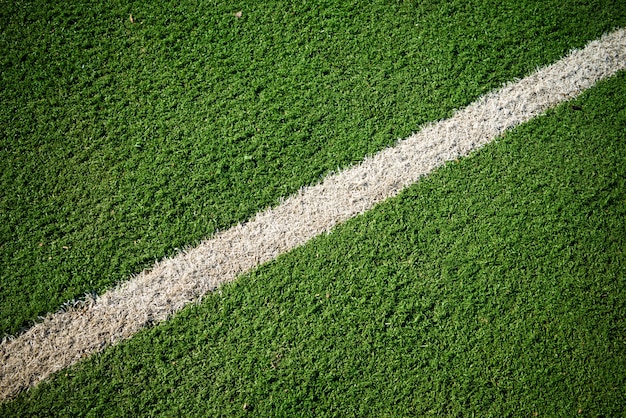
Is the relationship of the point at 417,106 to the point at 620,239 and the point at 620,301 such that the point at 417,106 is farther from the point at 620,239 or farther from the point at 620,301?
the point at 620,301

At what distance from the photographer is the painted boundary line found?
2.44 metres

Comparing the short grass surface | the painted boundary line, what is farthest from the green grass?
the short grass surface

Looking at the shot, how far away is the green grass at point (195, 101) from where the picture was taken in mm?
2584

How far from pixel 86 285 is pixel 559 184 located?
2.96 m

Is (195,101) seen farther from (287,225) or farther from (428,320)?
(428,320)

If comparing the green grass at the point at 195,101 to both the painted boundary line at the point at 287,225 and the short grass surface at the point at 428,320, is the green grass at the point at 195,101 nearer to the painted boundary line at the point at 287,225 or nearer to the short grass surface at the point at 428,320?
the painted boundary line at the point at 287,225

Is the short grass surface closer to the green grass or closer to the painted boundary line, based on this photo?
the painted boundary line

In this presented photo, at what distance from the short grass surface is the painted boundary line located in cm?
8

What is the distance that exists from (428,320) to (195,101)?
1988mm

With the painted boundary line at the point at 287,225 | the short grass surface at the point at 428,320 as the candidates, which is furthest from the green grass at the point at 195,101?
the short grass surface at the point at 428,320

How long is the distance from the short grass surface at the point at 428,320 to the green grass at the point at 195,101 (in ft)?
1.56

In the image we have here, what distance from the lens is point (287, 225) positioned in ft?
8.59

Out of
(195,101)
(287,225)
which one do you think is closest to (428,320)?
(287,225)

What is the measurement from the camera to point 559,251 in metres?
2.57
